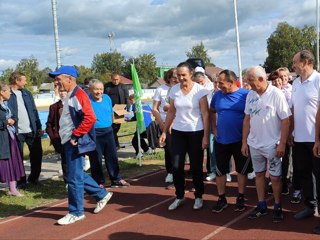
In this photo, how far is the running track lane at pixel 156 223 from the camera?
464 cm

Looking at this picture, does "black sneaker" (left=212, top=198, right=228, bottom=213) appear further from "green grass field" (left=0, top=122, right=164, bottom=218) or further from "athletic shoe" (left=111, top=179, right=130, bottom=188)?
"green grass field" (left=0, top=122, right=164, bottom=218)

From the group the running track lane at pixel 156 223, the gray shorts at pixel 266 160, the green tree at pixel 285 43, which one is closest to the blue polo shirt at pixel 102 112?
the running track lane at pixel 156 223

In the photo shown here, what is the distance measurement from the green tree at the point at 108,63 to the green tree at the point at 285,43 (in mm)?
36984

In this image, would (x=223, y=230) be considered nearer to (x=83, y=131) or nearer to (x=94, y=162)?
(x=83, y=131)

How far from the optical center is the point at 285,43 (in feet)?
191

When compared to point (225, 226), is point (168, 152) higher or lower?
higher

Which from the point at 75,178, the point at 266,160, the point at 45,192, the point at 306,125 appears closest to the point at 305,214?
the point at 266,160

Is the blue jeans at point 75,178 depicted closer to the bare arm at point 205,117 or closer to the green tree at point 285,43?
the bare arm at point 205,117

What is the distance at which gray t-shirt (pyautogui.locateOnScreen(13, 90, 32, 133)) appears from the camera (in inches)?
290

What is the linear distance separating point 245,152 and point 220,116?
0.60 metres

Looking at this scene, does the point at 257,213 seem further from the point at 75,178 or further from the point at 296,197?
the point at 75,178

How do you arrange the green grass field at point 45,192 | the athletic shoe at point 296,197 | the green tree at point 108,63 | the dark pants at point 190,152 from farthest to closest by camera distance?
the green tree at point 108,63, the green grass field at point 45,192, the athletic shoe at point 296,197, the dark pants at point 190,152

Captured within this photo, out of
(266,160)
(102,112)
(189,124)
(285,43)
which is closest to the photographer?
(266,160)

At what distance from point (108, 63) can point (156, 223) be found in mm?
84973
